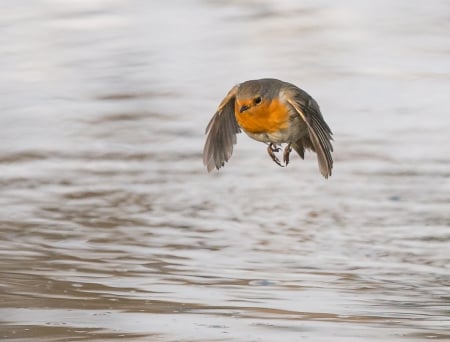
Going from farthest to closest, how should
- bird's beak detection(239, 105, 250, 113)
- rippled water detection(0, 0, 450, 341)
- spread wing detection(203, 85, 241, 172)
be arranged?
1. rippled water detection(0, 0, 450, 341)
2. spread wing detection(203, 85, 241, 172)
3. bird's beak detection(239, 105, 250, 113)

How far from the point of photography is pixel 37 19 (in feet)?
30.8

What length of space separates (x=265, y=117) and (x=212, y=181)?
285 cm

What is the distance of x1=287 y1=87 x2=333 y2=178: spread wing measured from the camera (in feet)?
13.4

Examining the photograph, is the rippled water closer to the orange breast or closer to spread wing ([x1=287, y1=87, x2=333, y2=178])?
spread wing ([x1=287, y1=87, x2=333, y2=178])

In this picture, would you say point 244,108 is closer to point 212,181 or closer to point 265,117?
point 265,117

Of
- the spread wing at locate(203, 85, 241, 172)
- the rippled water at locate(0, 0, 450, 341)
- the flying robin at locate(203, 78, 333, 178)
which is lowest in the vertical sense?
the rippled water at locate(0, 0, 450, 341)

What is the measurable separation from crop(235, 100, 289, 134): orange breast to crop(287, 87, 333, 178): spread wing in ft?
0.16

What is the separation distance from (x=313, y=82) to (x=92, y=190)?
6.16 feet

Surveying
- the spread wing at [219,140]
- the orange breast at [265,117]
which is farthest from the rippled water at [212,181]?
the orange breast at [265,117]

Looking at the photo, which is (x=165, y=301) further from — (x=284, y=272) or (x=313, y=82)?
(x=313, y=82)

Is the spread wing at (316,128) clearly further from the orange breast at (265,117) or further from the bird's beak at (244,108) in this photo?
the bird's beak at (244,108)

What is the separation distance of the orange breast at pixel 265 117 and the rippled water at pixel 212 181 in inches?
29.3

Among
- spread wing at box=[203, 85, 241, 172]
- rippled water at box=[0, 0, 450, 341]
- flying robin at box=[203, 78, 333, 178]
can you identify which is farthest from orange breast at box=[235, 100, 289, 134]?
rippled water at box=[0, 0, 450, 341]

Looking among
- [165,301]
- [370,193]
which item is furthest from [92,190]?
[165,301]
